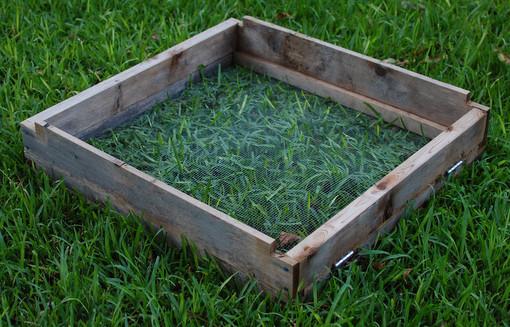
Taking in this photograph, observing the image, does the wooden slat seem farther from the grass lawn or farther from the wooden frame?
the grass lawn

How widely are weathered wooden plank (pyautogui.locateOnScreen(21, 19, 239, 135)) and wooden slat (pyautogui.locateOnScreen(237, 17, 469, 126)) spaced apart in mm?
151

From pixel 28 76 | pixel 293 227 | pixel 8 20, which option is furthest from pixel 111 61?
pixel 293 227

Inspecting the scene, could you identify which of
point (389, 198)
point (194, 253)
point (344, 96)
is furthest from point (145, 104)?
point (389, 198)

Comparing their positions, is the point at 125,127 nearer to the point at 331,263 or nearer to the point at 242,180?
the point at 242,180

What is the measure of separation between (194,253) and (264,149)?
79cm

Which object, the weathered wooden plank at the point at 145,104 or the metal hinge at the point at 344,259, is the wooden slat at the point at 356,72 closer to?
the weathered wooden plank at the point at 145,104

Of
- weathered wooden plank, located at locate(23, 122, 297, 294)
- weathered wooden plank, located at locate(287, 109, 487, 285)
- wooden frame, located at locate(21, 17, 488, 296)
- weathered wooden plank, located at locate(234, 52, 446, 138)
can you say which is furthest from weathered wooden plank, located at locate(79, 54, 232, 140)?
weathered wooden plank, located at locate(287, 109, 487, 285)

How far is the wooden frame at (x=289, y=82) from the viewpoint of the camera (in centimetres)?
320

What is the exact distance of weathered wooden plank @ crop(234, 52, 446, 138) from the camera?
416 centimetres

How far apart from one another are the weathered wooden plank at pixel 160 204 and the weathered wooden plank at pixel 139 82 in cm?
18

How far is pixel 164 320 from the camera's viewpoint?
10.0 ft

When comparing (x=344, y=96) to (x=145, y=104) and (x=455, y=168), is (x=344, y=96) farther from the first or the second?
(x=145, y=104)

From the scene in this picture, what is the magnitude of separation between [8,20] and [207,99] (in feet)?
4.34

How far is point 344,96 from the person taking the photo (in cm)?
439
